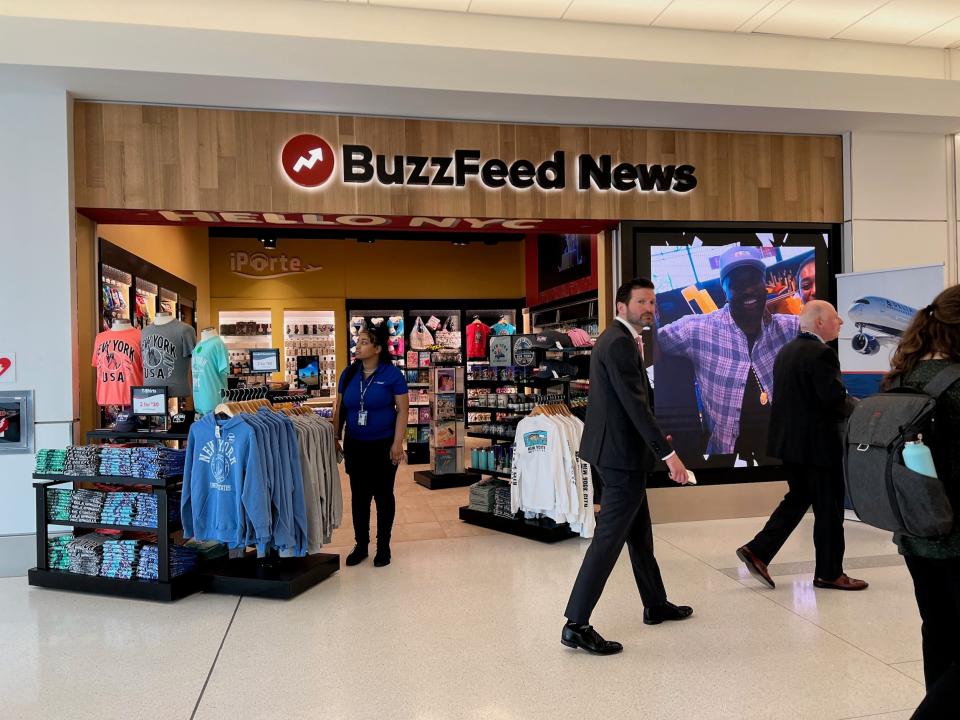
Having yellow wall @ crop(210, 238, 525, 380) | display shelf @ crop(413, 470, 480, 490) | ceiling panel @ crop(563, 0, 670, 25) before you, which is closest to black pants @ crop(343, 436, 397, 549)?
display shelf @ crop(413, 470, 480, 490)

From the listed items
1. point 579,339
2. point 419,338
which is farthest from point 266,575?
point 419,338

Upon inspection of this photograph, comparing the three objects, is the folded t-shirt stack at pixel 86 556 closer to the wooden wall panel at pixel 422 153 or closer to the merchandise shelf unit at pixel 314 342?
the wooden wall panel at pixel 422 153

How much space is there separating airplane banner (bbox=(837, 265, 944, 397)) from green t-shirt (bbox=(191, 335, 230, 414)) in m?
4.85

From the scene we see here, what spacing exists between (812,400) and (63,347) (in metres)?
4.81

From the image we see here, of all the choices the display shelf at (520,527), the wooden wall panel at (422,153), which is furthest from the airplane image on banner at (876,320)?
the display shelf at (520,527)

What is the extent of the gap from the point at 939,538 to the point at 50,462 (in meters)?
4.64

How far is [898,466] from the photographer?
2.00 meters

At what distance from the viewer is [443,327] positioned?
12727 mm

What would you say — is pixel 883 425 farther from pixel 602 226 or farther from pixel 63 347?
pixel 63 347

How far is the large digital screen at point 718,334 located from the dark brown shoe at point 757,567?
190 cm

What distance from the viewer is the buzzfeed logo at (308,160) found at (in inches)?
219

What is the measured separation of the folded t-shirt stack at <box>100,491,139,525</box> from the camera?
14.5 feet

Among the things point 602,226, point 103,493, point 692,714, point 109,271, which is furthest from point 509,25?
point 692,714

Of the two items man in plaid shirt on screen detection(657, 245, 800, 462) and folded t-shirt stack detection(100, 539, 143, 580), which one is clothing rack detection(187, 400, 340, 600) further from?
man in plaid shirt on screen detection(657, 245, 800, 462)
